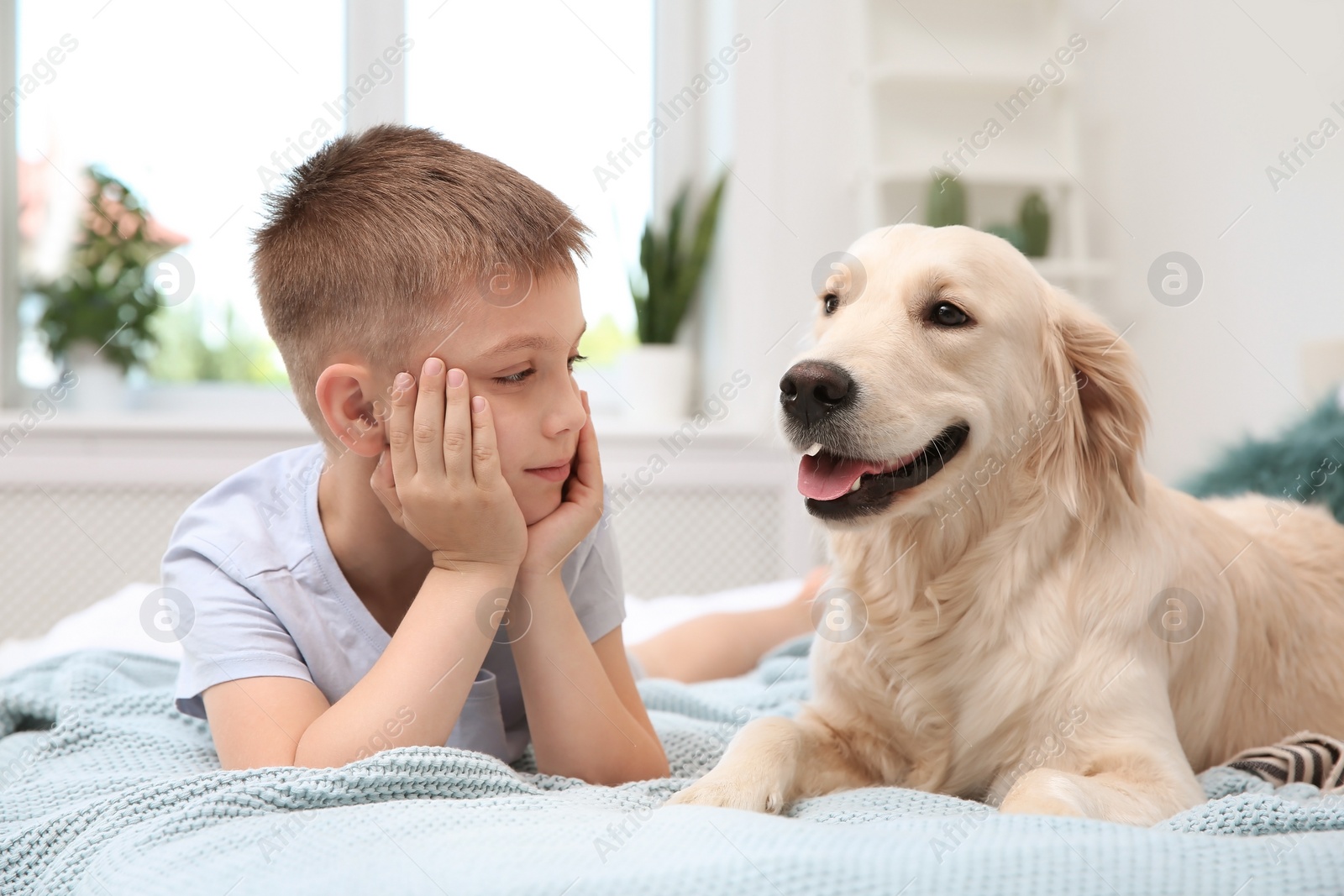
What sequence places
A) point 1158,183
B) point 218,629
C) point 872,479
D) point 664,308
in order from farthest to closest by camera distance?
point 664,308 < point 1158,183 < point 872,479 < point 218,629

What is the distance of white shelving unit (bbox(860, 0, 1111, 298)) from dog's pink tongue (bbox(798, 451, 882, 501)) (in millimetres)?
2059

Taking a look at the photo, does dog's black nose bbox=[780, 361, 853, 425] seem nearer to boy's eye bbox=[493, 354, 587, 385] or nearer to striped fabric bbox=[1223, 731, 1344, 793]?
boy's eye bbox=[493, 354, 587, 385]

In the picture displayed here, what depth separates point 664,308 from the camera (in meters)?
3.40

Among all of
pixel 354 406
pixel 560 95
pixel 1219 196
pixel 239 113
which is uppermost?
pixel 560 95

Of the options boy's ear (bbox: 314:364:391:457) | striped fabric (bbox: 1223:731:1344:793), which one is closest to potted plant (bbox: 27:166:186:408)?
boy's ear (bbox: 314:364:391:457)

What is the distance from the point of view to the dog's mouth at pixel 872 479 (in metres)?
1.17

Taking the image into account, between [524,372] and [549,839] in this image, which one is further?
[524,372]

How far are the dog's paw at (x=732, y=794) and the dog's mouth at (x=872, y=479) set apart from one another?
320 mm

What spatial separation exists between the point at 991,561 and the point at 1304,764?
390mm

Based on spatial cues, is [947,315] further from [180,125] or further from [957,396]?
[180,125]

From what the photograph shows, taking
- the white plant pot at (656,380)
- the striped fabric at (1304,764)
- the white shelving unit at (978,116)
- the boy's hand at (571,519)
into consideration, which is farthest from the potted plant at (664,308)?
the striped fabric at (1304,764)

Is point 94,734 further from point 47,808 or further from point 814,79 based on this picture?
point 814,79

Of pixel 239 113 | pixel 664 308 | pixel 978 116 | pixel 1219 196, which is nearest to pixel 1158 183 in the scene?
pixel 1219 196

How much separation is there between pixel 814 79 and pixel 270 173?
172 cm
